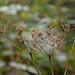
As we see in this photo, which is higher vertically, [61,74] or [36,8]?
[36,8]

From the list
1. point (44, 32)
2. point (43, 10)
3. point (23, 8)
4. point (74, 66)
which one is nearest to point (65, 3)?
point (43, 10)

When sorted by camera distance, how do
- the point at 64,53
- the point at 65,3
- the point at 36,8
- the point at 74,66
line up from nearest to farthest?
the point at 74,66 → the point at 64,53 → the point at 36,8 → the point at 65,3

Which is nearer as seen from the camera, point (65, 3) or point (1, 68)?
point (1, 68)

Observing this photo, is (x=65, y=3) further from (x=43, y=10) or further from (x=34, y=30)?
(x=34, y=30)

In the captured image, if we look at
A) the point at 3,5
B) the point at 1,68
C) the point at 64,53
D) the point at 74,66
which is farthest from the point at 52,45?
the point at 3,5

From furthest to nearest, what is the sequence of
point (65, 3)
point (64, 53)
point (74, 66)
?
point (65, 3), point (64, 53), point (74, 66)

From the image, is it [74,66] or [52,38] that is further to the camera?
[74,66]

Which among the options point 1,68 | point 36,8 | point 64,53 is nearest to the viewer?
point 1,68

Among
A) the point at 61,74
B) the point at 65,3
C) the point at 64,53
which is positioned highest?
the point at 65,3

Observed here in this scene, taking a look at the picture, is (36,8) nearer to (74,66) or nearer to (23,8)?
(23,8)
